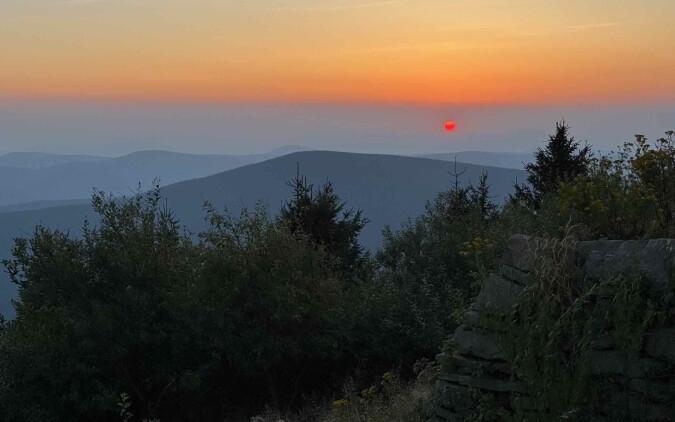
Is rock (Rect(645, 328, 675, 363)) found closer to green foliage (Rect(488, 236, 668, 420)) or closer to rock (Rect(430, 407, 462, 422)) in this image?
green foliage (Rect(488, 236, 668, 420))

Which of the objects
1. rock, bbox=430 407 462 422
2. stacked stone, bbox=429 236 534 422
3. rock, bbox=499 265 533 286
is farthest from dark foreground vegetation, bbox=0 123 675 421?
rock, bbox=499 265 533 286

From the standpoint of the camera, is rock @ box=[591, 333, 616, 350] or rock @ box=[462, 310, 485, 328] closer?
rock @ box=[591, 333, 616, 350]

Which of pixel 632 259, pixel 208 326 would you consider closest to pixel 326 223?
pixel 208 326

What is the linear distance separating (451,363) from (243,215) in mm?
10680

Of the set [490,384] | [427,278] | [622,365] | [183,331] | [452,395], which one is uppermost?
[622,365]

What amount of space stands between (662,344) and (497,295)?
1497 mm

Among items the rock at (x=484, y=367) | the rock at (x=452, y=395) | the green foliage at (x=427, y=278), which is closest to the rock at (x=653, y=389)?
the rock at (x=484, y=367)

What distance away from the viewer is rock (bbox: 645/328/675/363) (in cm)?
520

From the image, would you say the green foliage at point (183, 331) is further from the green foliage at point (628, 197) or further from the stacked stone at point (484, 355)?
the stacked stone at point (484, 355)

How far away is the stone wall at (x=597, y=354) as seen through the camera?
5273 millimetres

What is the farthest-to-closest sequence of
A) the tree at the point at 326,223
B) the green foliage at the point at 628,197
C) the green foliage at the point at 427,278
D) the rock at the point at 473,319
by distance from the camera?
the tree at the point at 326,223 → the green foliage at the point at 427,278 → the green foliage at the point at 628,197 → the rock at the point at 473,319

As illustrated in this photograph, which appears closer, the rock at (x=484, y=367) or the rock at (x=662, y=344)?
the rock at (x=662, y=344)

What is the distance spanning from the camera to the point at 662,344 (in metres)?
5.25

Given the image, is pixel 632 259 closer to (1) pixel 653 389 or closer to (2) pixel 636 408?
(1) pixel 653 389
